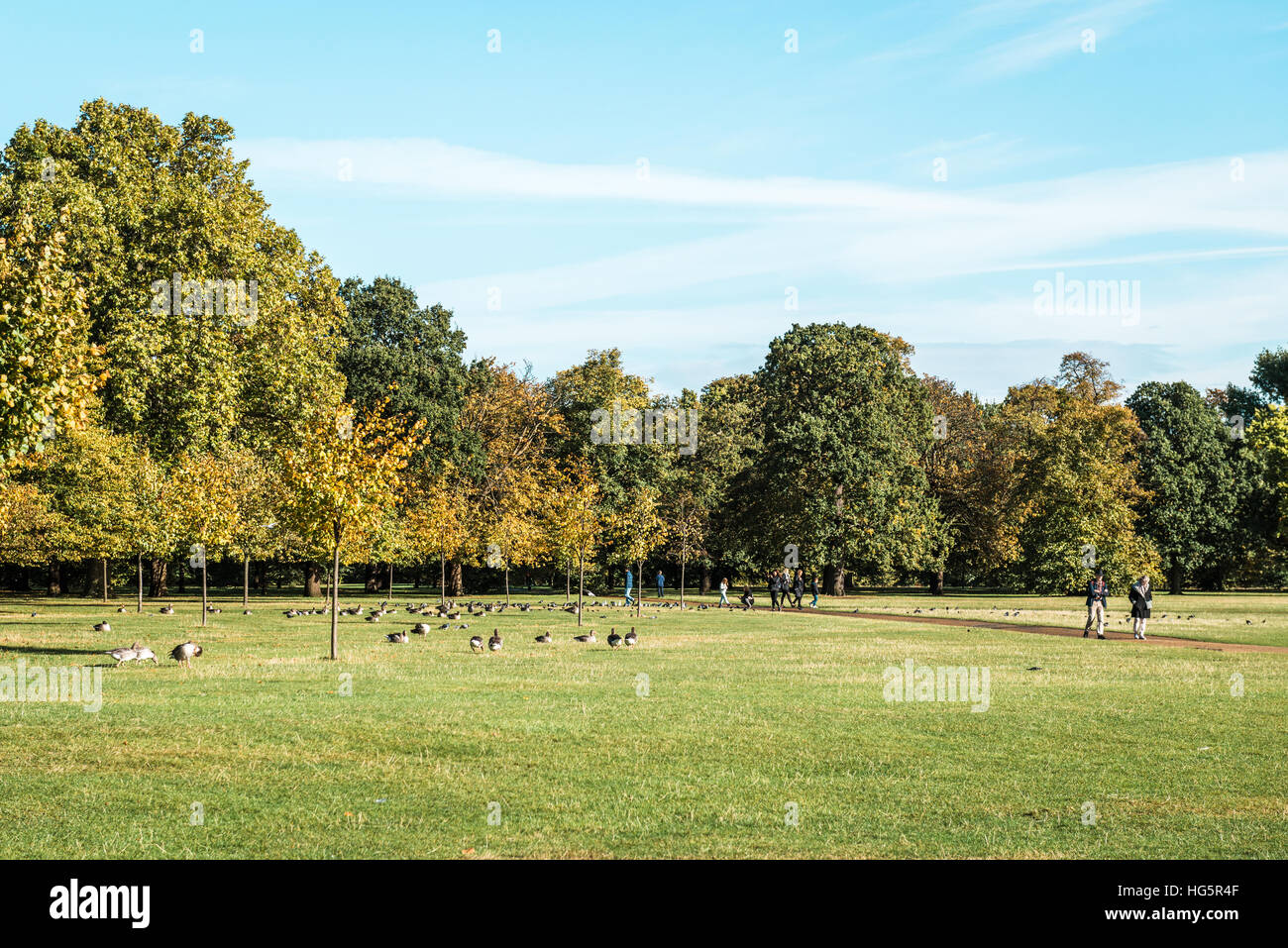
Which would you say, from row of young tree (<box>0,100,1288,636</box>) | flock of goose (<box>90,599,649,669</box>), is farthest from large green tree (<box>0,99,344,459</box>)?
flock of goose (<box>90,599,649,669</box>)

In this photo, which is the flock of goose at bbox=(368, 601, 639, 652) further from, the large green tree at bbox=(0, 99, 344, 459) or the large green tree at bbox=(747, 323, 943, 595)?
the large green tree at bbox=(747, 323, 943, 595)

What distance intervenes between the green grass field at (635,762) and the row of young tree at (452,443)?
233 inches

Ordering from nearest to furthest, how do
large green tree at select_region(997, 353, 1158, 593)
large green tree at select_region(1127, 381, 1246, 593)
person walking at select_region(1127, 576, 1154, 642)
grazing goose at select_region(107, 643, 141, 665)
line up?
grazing goose at select_region(107, 643, 141, 665) → person walking at select_region(1127, 576, 1154, 642) → large green tree at select_region(997, 353, 1158, 593) → large green tree at select_region(1127, 381, 1246, 593)

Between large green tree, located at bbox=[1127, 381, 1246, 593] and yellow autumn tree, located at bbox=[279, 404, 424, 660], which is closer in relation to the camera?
yellow autumn tree, located at bbox=[279, 404, 424, 660]

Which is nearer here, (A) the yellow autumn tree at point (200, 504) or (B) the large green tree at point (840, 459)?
(A) the yellow autumn tree at point (200, 504)

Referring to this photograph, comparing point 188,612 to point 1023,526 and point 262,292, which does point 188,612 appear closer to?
point 262,292

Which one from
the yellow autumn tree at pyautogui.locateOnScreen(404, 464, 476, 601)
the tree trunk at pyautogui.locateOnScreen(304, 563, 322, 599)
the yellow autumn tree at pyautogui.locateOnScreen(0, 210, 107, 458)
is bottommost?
the tree trunk at pyautogui.locateOnScreen(304, 563, 322, 599)

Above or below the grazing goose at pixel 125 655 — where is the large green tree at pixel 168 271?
above

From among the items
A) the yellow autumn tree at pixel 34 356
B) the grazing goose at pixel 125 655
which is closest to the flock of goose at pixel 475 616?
the grazing goose at pixel 125 655

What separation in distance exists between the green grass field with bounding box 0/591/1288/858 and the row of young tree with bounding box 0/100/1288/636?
5.93m

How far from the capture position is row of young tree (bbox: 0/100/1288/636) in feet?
111

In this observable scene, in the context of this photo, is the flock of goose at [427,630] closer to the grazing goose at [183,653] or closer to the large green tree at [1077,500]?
the grazing goose at [183,653]

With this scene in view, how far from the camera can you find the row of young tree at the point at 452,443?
3372 cm
